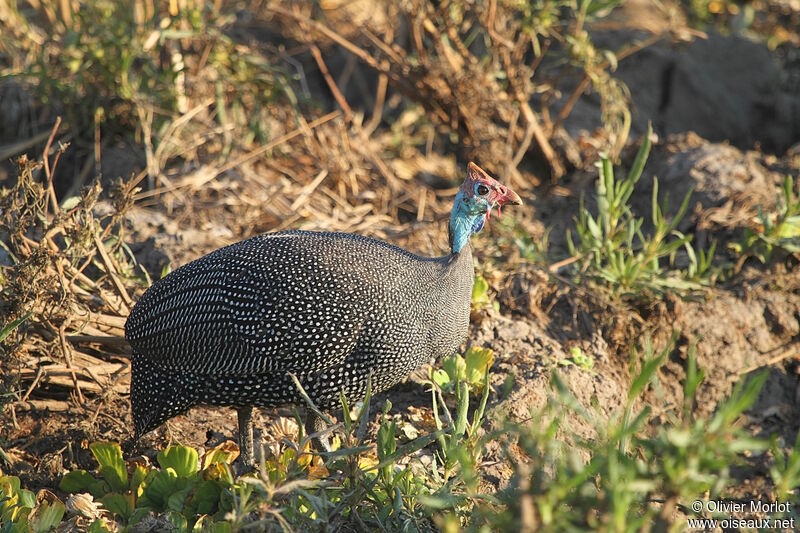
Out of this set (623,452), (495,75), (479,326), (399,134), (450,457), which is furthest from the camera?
(399,134)

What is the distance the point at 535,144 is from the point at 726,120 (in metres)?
1.83

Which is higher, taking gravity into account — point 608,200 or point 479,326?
point 608,200

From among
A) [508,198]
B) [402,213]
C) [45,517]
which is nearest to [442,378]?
[508,198]

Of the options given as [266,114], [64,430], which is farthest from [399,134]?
[64,430]

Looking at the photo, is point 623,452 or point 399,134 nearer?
point 623,452

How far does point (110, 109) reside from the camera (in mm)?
5324

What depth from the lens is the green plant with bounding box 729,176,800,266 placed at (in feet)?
14.5

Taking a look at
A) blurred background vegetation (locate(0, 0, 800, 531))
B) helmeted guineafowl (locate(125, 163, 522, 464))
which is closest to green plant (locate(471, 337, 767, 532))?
blurred background vegetation (locate(0, 0, 800, 531))

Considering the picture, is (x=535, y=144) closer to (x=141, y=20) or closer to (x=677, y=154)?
(x=677, y=154)

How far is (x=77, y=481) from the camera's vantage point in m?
3.15

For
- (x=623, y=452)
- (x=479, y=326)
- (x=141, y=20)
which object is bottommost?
(x=479, y=326)

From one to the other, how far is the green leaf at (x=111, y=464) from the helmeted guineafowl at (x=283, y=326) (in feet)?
0.61

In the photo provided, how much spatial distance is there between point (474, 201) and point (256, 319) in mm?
1065

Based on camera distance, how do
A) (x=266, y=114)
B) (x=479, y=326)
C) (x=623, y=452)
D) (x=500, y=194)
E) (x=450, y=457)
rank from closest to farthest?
(x=623, y=452) < (x=450, y=457) < (x=500, y=194) < (x=479, y=326) < (x=266, y=114)
